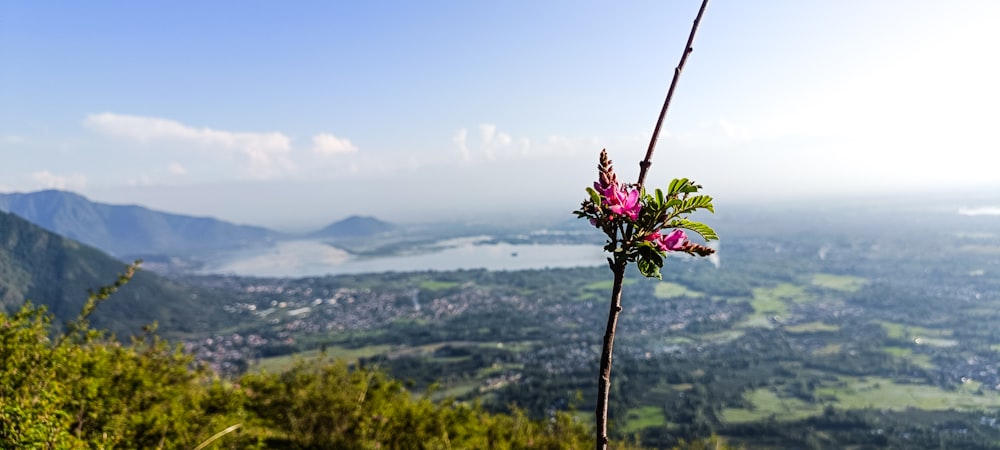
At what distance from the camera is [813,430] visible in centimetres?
2759

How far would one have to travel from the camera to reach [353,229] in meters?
190

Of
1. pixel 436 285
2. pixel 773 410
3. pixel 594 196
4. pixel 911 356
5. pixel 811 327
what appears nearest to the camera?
pixel 594 196

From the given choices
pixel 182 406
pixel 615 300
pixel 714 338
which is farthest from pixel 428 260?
pixel 615 300

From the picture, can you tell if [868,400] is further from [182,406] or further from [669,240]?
[669,240]

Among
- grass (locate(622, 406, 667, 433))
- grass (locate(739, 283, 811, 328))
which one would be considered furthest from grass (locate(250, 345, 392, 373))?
grass (locate(739, 283, 811, 328))

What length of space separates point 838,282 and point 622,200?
273 ft

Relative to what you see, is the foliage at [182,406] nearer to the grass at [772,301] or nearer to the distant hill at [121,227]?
the grass at [772,301]

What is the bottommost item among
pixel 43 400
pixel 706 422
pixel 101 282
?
pixel 706 422

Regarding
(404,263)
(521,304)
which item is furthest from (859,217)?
(404,263)

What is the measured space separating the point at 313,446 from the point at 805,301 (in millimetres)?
67017

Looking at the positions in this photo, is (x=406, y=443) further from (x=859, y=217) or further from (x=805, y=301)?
(x=859, y=217)

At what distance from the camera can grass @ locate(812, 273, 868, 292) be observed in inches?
2544

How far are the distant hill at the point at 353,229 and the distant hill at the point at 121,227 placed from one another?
838 inches

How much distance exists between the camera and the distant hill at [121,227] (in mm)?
167375
